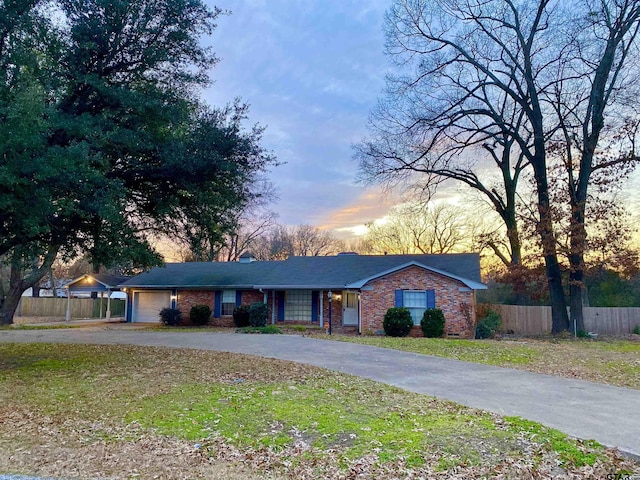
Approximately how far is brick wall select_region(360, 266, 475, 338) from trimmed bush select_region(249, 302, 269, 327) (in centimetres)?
439

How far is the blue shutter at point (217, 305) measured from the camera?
75.2ft

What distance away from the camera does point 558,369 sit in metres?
10.1

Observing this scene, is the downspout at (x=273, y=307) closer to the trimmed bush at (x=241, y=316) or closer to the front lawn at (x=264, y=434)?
the trimmed bush at (x=241, y=316)

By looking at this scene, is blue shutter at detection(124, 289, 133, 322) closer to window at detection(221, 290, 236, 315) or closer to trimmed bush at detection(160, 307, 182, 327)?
trimmed bush at detection(160, 307, 182, 327)

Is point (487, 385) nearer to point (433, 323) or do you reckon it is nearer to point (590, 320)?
point (433, 323)

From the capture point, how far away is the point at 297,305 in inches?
867

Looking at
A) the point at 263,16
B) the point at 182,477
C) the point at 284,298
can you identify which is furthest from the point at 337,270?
the point at 182,477

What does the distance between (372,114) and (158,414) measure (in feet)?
58.4

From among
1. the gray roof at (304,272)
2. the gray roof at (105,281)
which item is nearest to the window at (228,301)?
the gray roof at (304,272)

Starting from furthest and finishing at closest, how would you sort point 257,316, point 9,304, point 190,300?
point 9,304, point 190,300, point 257,316

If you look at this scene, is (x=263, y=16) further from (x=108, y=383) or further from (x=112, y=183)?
(x=108, y=383)

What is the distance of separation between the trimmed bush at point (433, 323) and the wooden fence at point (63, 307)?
22.0 meters

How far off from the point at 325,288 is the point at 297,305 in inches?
86.0

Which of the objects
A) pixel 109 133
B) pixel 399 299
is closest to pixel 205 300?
pixel 399 299
